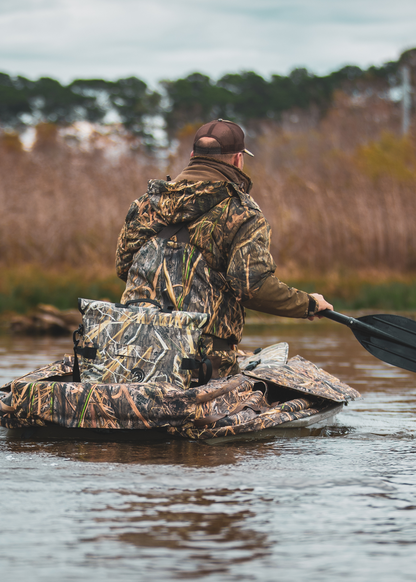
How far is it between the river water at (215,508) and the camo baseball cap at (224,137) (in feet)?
5.21

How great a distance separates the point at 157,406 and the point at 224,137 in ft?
5.19

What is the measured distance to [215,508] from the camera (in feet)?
12.3

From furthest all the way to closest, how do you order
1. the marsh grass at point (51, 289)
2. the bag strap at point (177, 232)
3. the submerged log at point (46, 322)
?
the marsh grass at point (51, 289) → the submerged log at point (46, 322) → the bag strap at point (177, 232)

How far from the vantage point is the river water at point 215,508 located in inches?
121

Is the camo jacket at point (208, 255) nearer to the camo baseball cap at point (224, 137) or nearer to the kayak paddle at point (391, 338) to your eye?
the camo baseball cap at point (224, 137)

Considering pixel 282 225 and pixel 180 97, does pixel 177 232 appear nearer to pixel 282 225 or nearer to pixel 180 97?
pixel 282 225

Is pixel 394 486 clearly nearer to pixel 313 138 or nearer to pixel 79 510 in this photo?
pixel 79 510

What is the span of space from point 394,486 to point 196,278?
161 cm

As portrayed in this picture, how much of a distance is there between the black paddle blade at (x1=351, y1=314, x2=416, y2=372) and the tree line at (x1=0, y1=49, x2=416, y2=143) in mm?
58227

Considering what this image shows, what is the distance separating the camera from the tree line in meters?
64.9

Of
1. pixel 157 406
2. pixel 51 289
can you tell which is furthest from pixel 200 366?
pixel 51 289

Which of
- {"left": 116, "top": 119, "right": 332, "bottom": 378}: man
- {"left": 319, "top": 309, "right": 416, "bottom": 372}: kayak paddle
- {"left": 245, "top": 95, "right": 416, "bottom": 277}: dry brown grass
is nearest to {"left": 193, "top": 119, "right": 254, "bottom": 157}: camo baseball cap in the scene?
{"left": 116, "top": 119, "right": 332, "bottom": 378}: man

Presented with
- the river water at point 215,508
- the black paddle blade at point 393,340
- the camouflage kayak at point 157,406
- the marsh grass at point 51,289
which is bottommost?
the river water at point 215,508

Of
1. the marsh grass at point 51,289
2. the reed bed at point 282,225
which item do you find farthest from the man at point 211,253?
the reed bed at point 282,225
